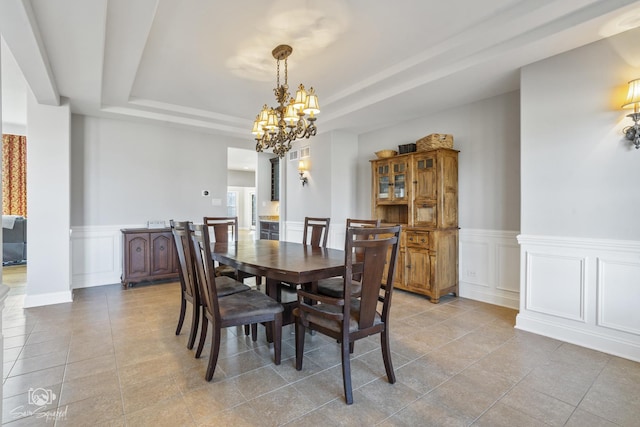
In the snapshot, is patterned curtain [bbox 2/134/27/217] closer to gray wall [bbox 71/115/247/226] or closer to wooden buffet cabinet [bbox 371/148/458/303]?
gray wall [bbox 71/115/247/226]

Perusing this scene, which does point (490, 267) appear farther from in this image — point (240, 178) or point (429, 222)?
point (240, 178)

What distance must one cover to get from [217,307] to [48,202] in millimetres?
3260

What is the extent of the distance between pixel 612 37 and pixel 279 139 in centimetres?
300

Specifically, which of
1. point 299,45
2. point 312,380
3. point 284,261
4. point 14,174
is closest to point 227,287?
point 284,261

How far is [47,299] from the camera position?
3818mm

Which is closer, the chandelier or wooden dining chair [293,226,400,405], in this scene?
wooden dining chair [293,226,400,405]

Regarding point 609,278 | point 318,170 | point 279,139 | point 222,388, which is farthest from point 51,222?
point 609,278

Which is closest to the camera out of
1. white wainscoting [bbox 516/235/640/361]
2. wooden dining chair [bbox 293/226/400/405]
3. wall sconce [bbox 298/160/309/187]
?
wooden dining chair [bbox 293/226/400/405]

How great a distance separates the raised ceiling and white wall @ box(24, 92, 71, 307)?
312mm

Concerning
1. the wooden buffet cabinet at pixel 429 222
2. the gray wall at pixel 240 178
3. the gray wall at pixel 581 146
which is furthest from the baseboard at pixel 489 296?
the gray wall at pixel 240 178

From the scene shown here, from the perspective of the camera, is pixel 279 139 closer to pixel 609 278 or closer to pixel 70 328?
pixel 70 328

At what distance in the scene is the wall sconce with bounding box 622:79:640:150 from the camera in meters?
2.42

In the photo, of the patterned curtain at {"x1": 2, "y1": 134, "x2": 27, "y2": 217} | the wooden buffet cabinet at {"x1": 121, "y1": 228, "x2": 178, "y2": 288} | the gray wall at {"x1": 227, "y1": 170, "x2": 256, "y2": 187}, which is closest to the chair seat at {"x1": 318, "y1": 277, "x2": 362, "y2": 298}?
the wooden buffet cabinet at {"x1": 121, "y1": 228, "x2": 178, "y2": 288}

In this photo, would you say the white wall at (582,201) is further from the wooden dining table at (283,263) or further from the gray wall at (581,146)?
the wooden dining table at (283,263)
